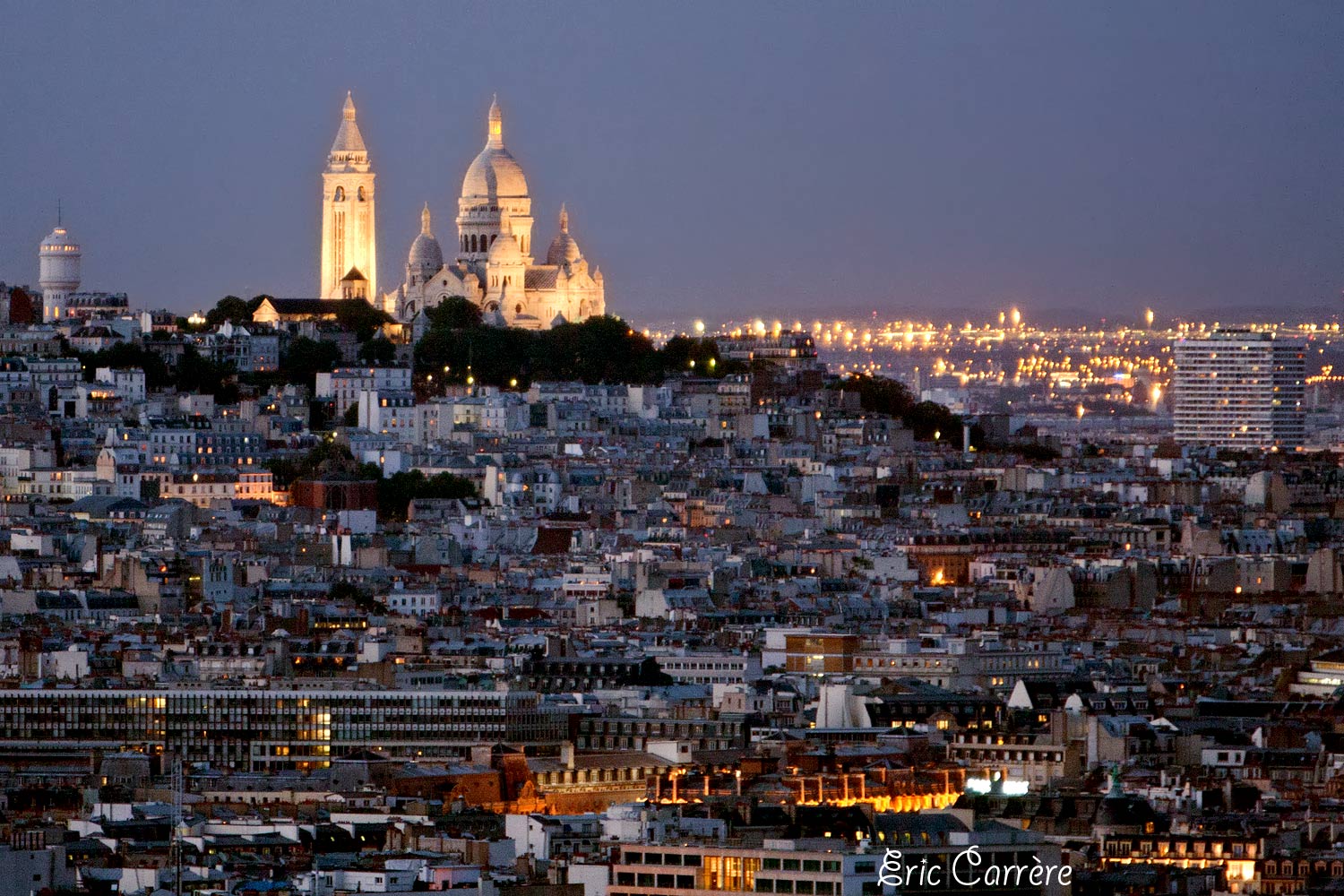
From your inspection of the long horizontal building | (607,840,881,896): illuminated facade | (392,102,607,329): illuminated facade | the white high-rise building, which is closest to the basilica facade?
(392,102,607,329): illuminated facade

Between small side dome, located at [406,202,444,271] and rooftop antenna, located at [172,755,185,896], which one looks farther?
small side dome, located at [406,202,444,271]

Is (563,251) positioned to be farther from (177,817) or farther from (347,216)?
(177,817)

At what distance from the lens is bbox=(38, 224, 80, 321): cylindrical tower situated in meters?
129

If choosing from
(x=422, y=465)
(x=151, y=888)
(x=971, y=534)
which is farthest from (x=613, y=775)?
(x=422, y=465)

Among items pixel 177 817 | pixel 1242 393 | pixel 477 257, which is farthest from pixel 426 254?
pixel 177 817

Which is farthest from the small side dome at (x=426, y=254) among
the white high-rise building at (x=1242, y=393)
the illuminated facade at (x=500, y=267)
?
the white high-rise building at (x=1242, y=393)

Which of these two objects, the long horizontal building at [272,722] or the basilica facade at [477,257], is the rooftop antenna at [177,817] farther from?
the basilica facade at [477,257]

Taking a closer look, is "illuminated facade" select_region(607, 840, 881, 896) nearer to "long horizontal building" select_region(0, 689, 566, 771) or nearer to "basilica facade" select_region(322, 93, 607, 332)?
"long horizontal building" select_region(0, 689, 566, 771)

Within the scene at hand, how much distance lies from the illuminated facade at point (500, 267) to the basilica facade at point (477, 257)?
0.08ft

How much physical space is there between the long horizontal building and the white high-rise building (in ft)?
323

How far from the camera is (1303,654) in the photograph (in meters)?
73.1

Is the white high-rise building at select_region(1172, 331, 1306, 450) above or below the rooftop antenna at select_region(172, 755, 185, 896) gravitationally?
above

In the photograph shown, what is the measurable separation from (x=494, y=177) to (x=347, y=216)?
446cm

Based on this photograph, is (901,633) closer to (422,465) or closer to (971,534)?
(971,534)
